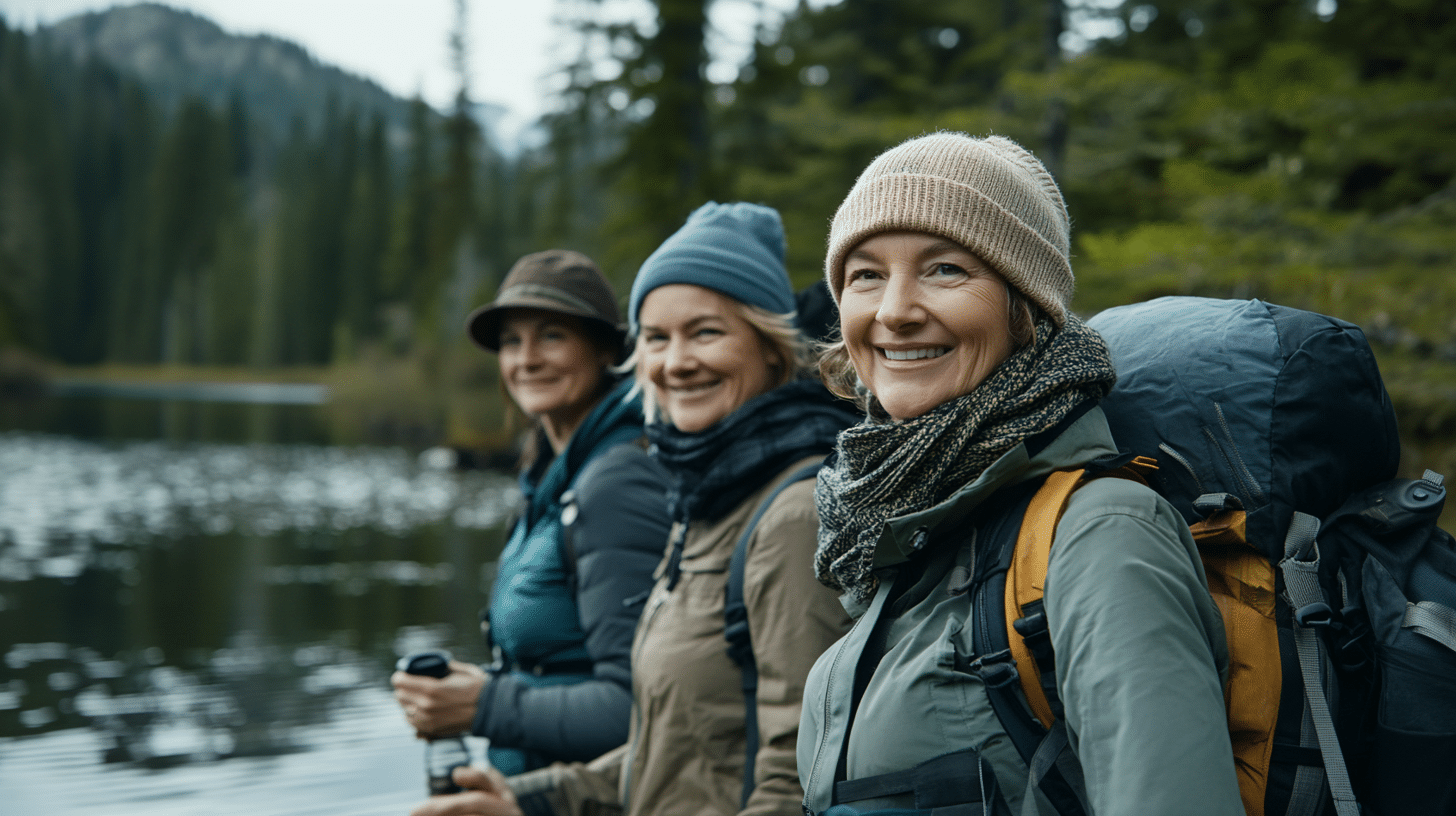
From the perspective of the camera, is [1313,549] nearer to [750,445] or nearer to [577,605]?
[750,445]

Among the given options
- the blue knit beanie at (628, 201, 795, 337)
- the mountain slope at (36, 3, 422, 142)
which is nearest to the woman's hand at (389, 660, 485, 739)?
the blue knit beanie at (628, 201, 795, 337)

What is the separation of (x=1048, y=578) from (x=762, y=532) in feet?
2.81

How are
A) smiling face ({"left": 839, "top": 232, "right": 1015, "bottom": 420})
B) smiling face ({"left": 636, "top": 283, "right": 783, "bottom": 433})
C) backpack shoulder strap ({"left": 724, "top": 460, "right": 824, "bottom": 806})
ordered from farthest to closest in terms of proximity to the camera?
smiling face ({"left": 636, "top": 283, "right": 783, "bottom": 433})
backpack shoulder strap ({"left": 724, "top": 460, "right": 824, "bottom": 806})
smiling face ({"left": 839, "top": 232, "right": 1015, "bottom": 420})

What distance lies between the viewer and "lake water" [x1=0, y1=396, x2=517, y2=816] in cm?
611

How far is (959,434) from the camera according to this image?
1.42 meters

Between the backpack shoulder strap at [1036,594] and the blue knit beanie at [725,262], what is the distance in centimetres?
125

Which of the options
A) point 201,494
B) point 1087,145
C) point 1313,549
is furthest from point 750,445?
point 201,494

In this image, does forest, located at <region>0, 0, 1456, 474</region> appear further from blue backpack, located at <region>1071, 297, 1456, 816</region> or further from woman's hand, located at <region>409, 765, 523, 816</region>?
woman's hand, located at <region>409, 765, 523, 816</region>

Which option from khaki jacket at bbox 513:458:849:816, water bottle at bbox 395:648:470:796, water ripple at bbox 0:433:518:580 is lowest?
water ripple at bbox 0:433:518:580

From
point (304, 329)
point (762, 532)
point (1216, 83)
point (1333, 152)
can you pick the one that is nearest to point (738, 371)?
point (762, 532)

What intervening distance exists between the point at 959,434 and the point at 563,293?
193 cm

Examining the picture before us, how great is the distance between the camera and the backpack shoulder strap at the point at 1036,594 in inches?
48.5

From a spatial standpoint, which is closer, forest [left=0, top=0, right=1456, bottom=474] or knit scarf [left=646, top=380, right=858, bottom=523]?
knit scarf [left=646, top=380, right=858, bottom=523]

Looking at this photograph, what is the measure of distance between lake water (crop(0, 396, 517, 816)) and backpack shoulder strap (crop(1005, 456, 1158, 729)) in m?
5.02
